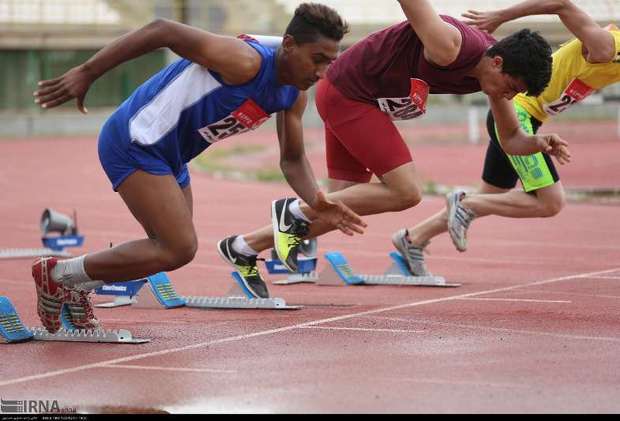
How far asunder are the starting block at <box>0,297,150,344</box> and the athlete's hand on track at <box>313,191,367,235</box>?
129cm

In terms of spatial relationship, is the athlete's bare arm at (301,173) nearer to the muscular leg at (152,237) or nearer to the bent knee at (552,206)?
the muscular leg at (152,237)

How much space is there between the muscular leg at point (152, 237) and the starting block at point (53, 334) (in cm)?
33

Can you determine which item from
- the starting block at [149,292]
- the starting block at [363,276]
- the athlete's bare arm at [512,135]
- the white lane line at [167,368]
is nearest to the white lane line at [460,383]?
the white lane line at [167,368]

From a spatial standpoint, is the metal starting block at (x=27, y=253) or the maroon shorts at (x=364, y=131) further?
the metal starting block at (x=27, y=253)

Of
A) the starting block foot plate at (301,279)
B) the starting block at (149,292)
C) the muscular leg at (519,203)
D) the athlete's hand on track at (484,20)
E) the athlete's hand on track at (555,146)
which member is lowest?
the starting block foot plate at (301,279)

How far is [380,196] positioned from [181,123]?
2.00 metres

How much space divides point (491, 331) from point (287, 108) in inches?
71.1

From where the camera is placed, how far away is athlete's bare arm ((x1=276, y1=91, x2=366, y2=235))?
7.09 meters

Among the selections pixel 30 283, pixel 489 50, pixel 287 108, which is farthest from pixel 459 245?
pixel 30 283

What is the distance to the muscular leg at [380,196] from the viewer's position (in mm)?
8438

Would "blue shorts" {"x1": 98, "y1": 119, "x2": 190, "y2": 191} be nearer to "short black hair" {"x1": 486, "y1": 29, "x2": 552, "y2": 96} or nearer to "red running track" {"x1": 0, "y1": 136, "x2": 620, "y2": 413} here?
"red running track" {"x1": 0, "y1": 136, "x2": 620, "y2": 413}

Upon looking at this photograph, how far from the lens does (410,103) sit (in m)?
8.27

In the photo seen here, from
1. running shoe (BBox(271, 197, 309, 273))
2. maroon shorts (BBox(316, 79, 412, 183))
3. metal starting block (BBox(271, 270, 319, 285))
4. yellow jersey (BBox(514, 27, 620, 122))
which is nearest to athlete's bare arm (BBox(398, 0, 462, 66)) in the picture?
maroon shorts (BBox(316, 79, 412, 183))

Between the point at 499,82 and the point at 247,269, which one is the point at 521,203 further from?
the point at 247,269
